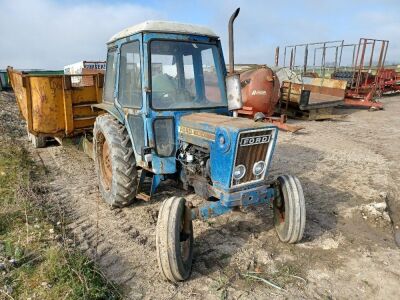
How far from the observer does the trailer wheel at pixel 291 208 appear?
11.6 feet

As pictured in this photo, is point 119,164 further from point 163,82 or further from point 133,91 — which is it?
point 163,82

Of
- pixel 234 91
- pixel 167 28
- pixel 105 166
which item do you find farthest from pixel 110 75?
pixel 234 91

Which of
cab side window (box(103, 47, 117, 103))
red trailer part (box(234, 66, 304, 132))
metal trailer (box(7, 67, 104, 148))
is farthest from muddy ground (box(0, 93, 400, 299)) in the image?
red trailer part (box(234, 66, 304, 132))

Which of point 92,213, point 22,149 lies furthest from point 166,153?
point 22,149

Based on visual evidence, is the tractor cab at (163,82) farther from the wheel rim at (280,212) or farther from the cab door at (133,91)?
the wheel rim at (280,212)

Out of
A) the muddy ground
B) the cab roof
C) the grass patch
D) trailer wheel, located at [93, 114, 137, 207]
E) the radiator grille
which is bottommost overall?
the muddy ground

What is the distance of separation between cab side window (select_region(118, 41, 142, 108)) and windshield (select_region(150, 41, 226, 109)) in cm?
22

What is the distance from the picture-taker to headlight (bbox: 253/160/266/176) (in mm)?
3416

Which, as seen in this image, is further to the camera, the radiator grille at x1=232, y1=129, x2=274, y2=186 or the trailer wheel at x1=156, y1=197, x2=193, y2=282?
the radiator grille at x1=232, y1=129, x2=274, y2=186

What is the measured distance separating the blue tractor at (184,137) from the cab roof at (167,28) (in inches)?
0.5

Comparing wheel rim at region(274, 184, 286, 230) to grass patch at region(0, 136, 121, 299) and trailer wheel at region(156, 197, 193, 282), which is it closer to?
trailer wheel at region(156, 197, 193, 282)

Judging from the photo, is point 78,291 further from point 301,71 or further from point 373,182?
point 301,71

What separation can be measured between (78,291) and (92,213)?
5.54 ft

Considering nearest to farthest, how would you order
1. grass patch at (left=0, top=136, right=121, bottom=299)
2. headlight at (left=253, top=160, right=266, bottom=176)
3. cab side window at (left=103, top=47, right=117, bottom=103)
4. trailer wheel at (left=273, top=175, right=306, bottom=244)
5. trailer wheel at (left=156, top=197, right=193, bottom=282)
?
1. grass patch at (left=0, top=136, right=121, bottom=299)
2. trailer wheel at (left=156, top=197, right=193, bottom=282)
3. headlight at (left=253, top=160, right=266, bottom=176)
4. trailer wheel at (left=273, top=175, right=306, bottom=244)
5. cab side window at (left=103, top=47, right=117, bottom=103)
